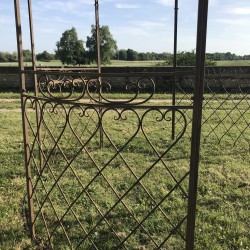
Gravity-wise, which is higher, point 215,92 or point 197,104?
point 197,104

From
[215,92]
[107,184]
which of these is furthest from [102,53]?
[107,184]

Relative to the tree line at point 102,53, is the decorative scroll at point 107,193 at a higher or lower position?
lower

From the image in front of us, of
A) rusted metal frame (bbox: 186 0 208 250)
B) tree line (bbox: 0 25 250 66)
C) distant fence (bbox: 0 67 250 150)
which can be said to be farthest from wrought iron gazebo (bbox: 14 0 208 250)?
tree line (bbox: 0 25 250 66)

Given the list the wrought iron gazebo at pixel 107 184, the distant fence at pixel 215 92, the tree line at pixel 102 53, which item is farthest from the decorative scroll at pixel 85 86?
the tree line at pixel 102 53

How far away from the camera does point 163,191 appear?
3801 millimetres

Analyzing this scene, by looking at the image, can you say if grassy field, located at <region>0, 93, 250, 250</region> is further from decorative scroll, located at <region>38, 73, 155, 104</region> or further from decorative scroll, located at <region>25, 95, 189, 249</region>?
decorative scroll, located at <region>38, 73, 155, 104</region>

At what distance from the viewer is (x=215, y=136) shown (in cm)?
635

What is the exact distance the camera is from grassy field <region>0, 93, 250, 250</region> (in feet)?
9.49

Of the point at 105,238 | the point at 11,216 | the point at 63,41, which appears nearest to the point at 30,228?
the point at 11,216

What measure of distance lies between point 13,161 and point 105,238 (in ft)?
8.15

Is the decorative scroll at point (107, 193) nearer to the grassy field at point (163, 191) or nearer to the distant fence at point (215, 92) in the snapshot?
the grassy field at point (163, 191)

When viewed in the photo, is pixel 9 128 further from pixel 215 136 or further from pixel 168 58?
pixel 168 58

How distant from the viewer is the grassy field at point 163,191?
114 inches

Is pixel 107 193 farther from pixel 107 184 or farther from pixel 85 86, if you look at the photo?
pixel 85 86
